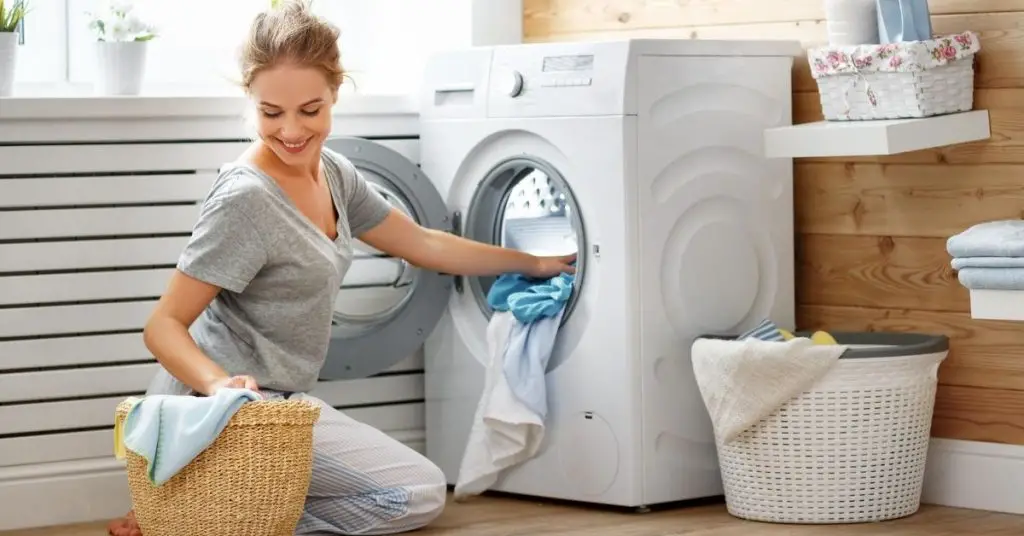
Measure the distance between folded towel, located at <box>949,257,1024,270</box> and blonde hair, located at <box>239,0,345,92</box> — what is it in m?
1.14

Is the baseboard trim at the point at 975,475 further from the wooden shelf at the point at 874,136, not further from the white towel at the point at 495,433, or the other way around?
the white towel at the point at 495,433

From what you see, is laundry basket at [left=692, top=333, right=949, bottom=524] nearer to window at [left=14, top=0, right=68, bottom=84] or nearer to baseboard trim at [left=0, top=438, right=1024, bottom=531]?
baseboard trim at [left=0, top=438, right=1024, bottom=531]

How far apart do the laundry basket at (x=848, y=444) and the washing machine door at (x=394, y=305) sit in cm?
70

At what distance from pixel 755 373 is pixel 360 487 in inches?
29.6

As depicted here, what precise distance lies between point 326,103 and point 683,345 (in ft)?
2.81

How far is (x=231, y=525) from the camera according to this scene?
2.54 m

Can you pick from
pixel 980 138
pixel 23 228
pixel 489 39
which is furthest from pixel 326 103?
pixel 980 138

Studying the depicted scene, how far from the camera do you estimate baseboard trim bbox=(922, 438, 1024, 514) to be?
2986 millimetres

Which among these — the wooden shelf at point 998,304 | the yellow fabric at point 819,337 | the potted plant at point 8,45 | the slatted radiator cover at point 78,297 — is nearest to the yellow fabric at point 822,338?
the yellow fabric at point 819,337

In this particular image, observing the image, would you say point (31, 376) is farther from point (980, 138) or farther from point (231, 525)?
point (980, 138)

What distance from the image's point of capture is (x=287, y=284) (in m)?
2.78

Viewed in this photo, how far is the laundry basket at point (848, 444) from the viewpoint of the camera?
9.38ft

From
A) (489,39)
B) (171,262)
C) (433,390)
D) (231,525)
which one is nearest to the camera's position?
(231,525)

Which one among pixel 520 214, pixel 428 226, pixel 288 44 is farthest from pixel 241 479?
pixel 520 214
